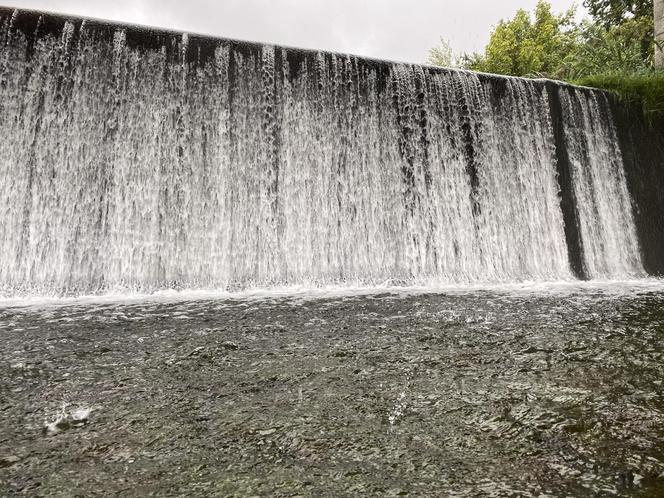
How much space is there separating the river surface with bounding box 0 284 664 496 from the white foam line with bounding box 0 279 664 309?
4.33 feet

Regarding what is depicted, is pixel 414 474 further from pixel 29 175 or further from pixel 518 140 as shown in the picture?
pixel 518 140

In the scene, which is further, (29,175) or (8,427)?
(29,175)

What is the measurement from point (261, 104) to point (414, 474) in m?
7.57

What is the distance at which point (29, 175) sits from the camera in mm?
7199

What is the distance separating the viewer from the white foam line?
6.38 metres

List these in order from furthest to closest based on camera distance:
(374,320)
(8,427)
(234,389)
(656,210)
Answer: (656,210) < (374,320) < (234,389) < (8,427)

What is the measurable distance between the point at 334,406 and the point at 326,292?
4.63 m

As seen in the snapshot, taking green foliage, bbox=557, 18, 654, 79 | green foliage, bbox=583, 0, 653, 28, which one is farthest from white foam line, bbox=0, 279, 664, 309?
green foliage, bbox=583, 0, 653, 28

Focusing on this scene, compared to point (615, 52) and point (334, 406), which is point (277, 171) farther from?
point (615, 52)

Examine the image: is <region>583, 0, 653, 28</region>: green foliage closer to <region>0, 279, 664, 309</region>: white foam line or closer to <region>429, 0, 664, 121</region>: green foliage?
<region>429, 0, 664, 121</region>: green foliage

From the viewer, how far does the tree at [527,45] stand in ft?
81.9

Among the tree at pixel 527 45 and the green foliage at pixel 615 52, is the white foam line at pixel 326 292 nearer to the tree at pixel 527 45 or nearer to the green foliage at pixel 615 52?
the green foliage at pixel 615 52

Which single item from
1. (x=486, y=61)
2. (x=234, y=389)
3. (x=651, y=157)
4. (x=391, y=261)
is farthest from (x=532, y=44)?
(x=234, y=389)

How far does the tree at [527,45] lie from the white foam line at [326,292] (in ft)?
63.1
